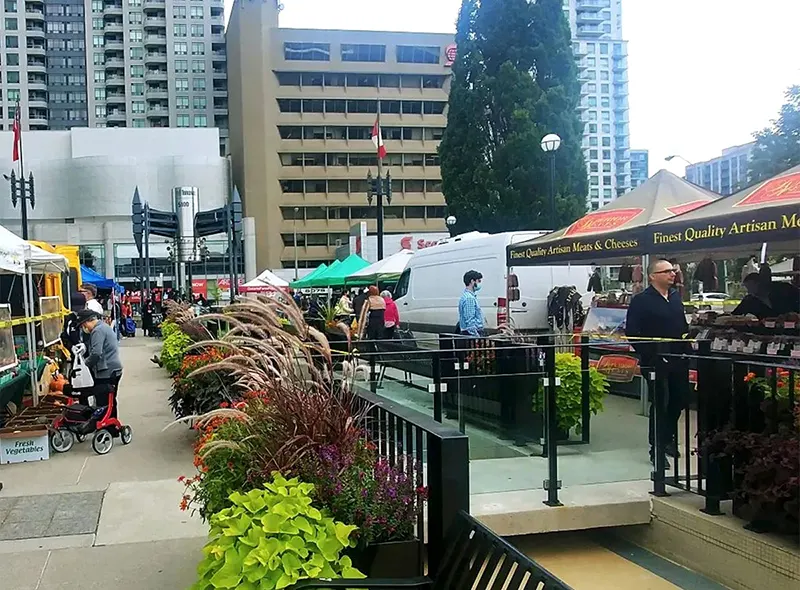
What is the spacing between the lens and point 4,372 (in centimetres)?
888

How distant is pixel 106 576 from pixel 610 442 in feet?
12.5

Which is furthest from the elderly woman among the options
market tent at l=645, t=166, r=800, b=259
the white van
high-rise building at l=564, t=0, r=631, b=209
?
high-rise building at l=564, t=0, r=631, b=209

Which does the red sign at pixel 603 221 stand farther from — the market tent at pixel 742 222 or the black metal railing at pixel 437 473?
the black metal railing at pixel 437 473

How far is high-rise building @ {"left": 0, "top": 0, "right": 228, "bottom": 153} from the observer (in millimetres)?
100688

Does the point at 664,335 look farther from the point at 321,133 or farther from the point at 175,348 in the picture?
the point at 321,133

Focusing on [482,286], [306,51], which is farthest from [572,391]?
[306,51]

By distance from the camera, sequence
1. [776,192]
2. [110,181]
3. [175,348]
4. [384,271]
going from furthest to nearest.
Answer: [110,181] → [384,271] → [175,348] → [776,192]

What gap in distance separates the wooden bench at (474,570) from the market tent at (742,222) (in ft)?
13.8

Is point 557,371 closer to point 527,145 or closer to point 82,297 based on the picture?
point 82,297

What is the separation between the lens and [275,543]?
308 cm

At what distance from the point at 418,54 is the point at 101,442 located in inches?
3173

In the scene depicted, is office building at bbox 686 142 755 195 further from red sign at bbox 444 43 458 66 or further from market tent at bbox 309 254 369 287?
red sign at bbox 444 43 458 66

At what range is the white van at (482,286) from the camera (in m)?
15.7

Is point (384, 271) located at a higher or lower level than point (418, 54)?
lower
